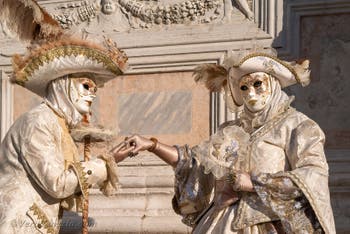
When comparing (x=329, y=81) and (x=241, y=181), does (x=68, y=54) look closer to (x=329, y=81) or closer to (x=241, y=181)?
(x=241, y=181)

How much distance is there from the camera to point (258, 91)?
4.63 metres

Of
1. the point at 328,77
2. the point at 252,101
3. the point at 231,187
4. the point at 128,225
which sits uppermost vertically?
the point at 328,77

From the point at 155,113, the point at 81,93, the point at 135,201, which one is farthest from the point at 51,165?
the point at 155,113

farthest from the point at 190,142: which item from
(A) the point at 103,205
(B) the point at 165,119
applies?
(A) the point at 103,205

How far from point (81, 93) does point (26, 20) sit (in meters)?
0.53

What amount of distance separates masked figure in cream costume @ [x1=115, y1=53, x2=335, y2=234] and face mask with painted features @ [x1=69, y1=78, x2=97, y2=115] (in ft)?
0.91

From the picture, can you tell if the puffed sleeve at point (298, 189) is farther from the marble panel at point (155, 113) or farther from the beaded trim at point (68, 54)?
the marble panel at point (155, 113)

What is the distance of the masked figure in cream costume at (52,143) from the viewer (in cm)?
439

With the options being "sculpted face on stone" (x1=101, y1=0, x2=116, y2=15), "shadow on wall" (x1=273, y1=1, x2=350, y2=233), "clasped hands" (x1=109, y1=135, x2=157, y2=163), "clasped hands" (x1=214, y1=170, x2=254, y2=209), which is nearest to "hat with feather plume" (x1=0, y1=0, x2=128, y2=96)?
"clasped hands" (x1=109, y1=135, x2=157, y2=163)

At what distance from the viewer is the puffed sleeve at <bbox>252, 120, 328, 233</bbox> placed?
4.36 meters

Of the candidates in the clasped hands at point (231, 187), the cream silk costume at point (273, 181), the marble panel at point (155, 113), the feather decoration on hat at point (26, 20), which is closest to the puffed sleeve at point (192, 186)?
the cream silk costume at point (273, 181)

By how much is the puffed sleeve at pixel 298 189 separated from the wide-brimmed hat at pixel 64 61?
921mm

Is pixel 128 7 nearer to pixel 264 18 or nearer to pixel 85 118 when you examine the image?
pixel 264 18

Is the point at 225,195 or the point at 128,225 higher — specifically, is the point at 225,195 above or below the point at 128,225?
above
